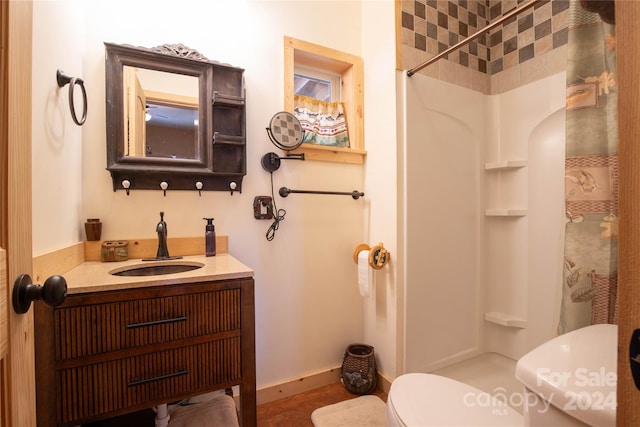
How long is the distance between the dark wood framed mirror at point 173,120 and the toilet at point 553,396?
4.39 ft

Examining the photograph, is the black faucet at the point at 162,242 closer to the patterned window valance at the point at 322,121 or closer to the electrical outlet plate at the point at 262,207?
the electrical outlet plate at the point at 262,207

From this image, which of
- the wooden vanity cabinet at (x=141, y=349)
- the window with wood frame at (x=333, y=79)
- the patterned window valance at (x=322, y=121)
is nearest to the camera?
the wooden vanity cabinet at (x=141, y=349)

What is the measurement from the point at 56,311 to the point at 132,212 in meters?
0.65

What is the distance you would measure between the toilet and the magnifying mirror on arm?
131 centimetres

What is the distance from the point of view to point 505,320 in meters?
1.99

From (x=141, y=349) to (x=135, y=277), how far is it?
247 millimetres

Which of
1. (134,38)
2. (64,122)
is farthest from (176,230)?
(134,38)

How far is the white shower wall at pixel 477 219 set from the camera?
5.82 feet

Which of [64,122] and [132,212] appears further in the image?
[132,212]

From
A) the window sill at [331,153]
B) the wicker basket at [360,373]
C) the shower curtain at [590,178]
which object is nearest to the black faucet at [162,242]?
the window sill at [331,153]

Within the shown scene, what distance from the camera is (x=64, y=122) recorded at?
46.0 inches

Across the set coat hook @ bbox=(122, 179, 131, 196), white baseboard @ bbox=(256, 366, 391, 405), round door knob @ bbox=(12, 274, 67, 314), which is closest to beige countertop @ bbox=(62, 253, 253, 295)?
coat hook @ bbox=(122, 179, 131, 196)

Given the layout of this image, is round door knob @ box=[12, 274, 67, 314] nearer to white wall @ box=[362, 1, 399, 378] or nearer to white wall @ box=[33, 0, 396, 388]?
white wall @ box=[33, 0, 396, 388]

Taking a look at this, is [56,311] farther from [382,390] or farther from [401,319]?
[382,390]
